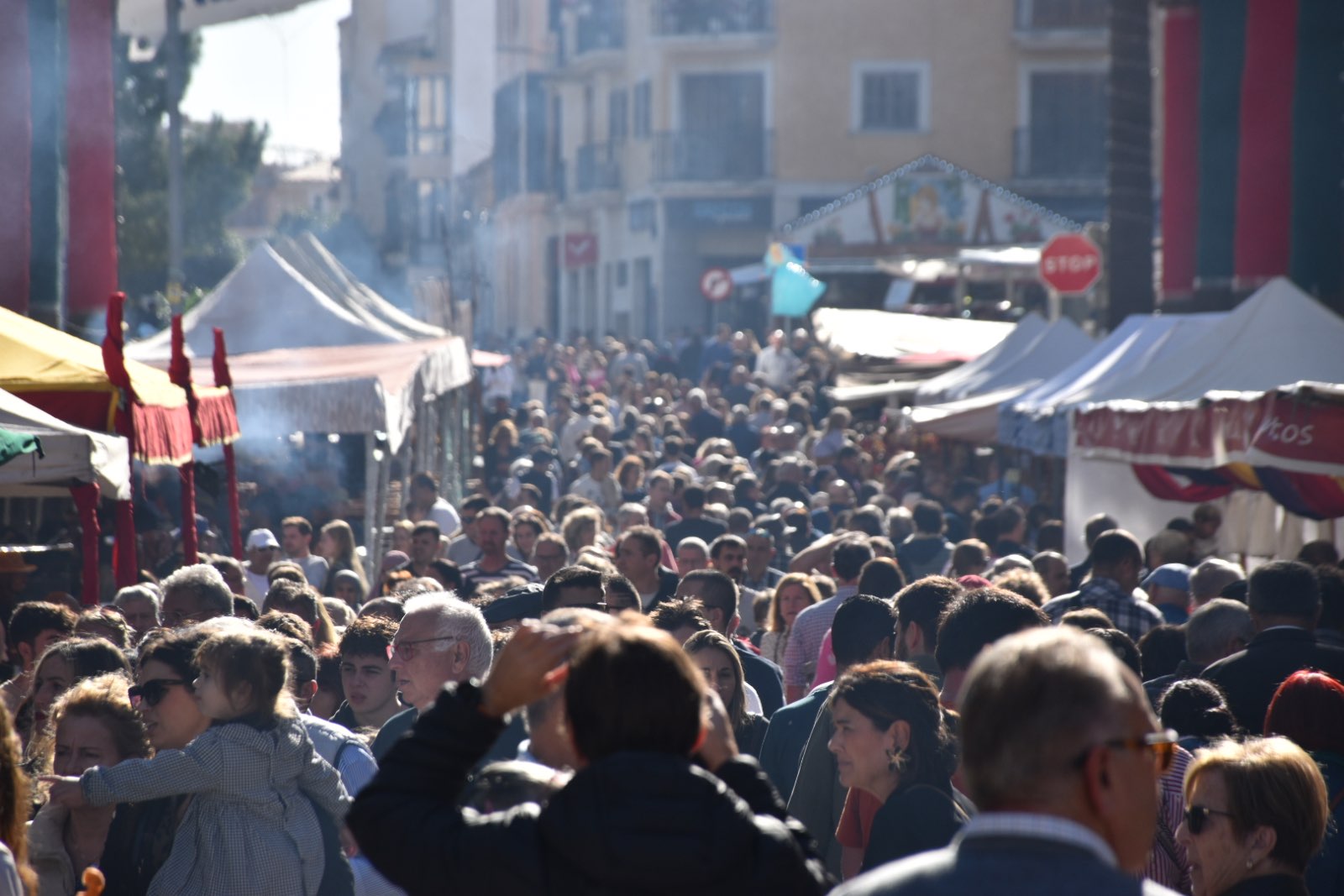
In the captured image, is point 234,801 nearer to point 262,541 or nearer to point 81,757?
point 81,757

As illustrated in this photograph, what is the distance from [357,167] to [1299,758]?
74733 millimetres

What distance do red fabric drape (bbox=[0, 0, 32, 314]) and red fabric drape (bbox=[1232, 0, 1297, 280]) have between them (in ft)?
34.6

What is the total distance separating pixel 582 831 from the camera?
2.49 meters

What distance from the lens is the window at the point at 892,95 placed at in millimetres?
42875

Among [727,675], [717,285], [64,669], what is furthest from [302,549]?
[717,285]

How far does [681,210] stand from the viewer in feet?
144

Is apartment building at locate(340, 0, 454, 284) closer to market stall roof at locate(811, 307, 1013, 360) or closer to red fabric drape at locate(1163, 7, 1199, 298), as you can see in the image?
market stall roof at locate(811, 307, 1013, 360)

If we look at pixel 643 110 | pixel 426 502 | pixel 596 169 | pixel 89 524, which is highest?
pixel 643 110

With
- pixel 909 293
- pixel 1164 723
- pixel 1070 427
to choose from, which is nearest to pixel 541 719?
pixel 1164 723

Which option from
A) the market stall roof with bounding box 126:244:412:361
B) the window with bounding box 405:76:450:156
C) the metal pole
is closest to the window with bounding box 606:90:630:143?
the window with bounding box 405:76:450:156

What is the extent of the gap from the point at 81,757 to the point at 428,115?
62019 millimetres

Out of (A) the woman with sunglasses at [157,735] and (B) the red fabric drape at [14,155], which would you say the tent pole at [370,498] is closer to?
(B) the red fabric drape at [14,155]

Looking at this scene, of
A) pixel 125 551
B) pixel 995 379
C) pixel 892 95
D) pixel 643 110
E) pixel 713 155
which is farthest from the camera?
pixel 643 110

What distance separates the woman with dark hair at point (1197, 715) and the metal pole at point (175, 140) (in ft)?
55.4
